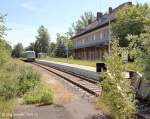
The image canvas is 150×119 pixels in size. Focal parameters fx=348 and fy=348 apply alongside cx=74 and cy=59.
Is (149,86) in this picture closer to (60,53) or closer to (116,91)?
(116,91)

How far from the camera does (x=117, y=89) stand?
33.0 ft

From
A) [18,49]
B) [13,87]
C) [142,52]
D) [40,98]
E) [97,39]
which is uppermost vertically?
[97,39]

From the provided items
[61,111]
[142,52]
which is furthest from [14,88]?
[142,52]

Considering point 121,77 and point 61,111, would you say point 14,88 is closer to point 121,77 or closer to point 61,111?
point 61,111

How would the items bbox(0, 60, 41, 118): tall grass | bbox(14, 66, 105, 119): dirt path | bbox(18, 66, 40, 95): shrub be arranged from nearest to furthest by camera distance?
bbox(14, 66, 105, 119): dirt path
bbox(0, 60, 41, 118): tall grass
bbox(18, 66, 40, 95): shrub

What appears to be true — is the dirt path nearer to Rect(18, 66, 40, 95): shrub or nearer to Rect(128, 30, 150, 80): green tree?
Rect(128, 30, 150, 80): green tree

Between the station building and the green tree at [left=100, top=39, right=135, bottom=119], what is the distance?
45.5m

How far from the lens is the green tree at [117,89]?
32.2ft

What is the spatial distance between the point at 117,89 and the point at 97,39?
66.5m

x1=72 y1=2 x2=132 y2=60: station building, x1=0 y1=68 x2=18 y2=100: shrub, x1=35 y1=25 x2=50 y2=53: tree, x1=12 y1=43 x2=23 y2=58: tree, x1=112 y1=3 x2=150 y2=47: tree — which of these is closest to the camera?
x1=0 y1=68 x2=18 y2=100: shrub

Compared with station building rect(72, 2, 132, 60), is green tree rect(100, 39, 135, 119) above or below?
below

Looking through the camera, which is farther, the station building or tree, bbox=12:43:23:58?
tree, bbox=12:43:23:58

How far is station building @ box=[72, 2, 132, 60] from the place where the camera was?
6639 centimetres

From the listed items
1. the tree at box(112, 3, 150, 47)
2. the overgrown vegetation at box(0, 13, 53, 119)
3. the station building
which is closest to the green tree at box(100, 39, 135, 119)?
the overgrown vegetation at box(0, 13, 53, 119)
